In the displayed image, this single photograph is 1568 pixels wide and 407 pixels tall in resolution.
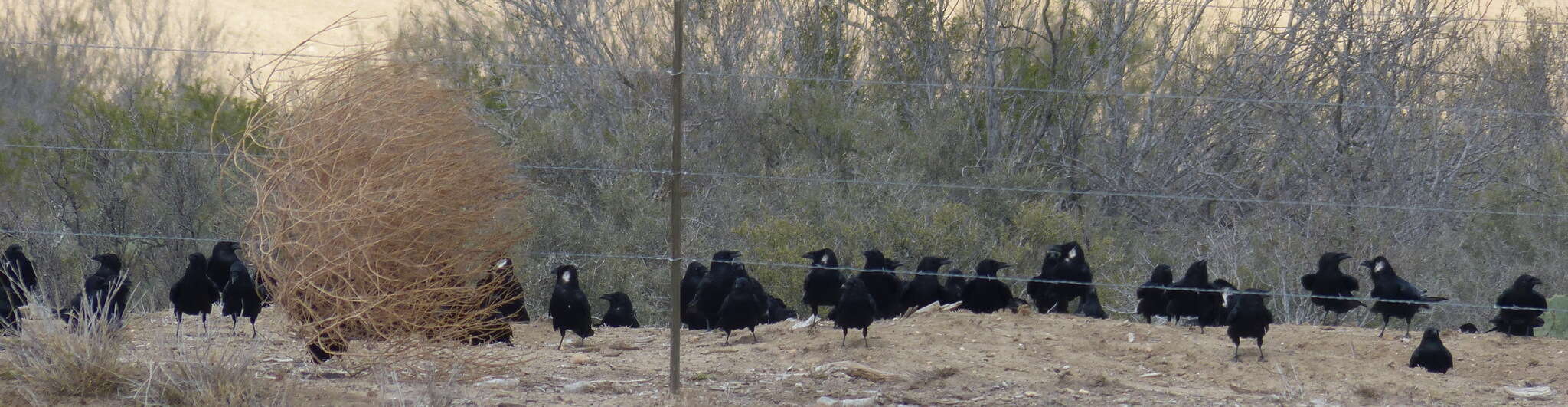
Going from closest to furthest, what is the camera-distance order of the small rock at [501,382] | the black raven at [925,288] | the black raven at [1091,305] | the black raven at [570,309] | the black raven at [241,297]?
the small rock at [501,382]
the black raven at [241,297]
the black raven at [570,309]
the black raven at [925,288]
the black raven at [1091,305]

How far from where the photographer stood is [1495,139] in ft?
60.8

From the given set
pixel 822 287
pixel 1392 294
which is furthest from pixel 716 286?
pixel 1392 294

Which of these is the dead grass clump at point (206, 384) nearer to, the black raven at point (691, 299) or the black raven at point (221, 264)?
the black raven at point (221, 264)

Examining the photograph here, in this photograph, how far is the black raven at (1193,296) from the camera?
934cm

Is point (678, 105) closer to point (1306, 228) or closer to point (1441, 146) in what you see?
point (1306, 228)

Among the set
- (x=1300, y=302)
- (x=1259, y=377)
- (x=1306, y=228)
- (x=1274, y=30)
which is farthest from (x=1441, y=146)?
(x=1259, y=377)

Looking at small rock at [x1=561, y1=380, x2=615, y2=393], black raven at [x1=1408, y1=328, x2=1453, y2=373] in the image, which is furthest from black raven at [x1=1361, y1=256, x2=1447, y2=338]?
small rock at [x1=561, y1=380, x2=615, y2=393]

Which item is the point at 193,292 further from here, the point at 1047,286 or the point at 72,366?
the point at 1047,286

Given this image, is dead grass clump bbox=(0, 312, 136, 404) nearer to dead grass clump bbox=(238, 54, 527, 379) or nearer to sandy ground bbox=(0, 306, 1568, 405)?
sandy ground bbox=(0, 306, 1568, 405)

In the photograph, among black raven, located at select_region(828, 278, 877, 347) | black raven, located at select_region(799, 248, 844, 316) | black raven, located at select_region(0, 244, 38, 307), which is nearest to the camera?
black raven, located at select_region(828, 278, 877, 347)

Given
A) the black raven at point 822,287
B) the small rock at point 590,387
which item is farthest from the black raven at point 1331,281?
the small rock at point 590,387

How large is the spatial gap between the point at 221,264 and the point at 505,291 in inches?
111

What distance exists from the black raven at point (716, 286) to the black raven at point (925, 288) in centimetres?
123

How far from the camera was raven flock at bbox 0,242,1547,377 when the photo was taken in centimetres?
Result: 824
